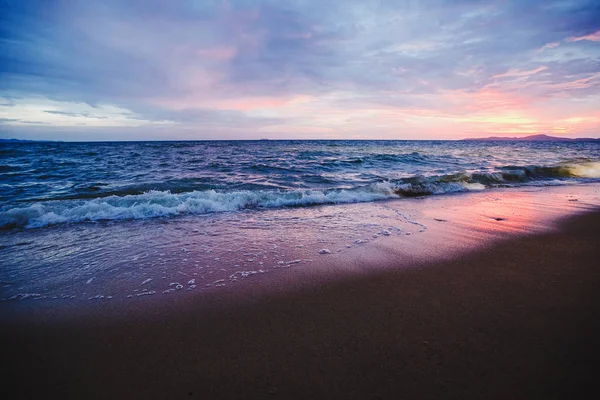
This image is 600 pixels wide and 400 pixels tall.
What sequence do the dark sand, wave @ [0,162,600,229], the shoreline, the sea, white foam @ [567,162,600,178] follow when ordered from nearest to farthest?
the dark sand
the shoreline
the sea
wave @ [0,162,600,229]
white foam @ [567,162,600,178]

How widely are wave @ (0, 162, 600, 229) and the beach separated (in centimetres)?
→ 429

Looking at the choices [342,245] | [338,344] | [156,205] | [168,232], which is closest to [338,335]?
[338,344]

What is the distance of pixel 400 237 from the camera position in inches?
216

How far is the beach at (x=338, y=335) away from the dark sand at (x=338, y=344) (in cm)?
1

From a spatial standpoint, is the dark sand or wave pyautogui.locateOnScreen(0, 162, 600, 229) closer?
the dark sand

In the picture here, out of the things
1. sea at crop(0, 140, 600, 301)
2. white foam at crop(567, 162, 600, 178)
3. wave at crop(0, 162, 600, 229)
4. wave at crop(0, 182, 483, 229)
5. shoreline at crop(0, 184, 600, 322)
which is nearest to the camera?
shoreline at crop(0, 184, 600, 322)

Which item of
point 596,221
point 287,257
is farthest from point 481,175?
point 287,257

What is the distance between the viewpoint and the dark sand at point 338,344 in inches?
80.7

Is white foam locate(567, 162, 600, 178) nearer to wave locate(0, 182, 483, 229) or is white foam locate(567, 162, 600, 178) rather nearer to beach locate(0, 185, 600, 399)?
wave locate(0, 182, 483, 229)

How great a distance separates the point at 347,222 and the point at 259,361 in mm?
4591

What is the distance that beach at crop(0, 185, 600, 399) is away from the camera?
2072mm

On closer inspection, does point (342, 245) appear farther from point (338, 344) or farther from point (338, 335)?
point (338, 344)

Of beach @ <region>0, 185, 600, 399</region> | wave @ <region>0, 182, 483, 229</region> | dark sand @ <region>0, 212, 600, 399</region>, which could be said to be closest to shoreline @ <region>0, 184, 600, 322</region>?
beach @ <region>0, 185, 600, 399</region>

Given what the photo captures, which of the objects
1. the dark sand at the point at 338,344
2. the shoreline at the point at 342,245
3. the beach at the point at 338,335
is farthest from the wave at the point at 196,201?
the dark sand at the point at 338,344
